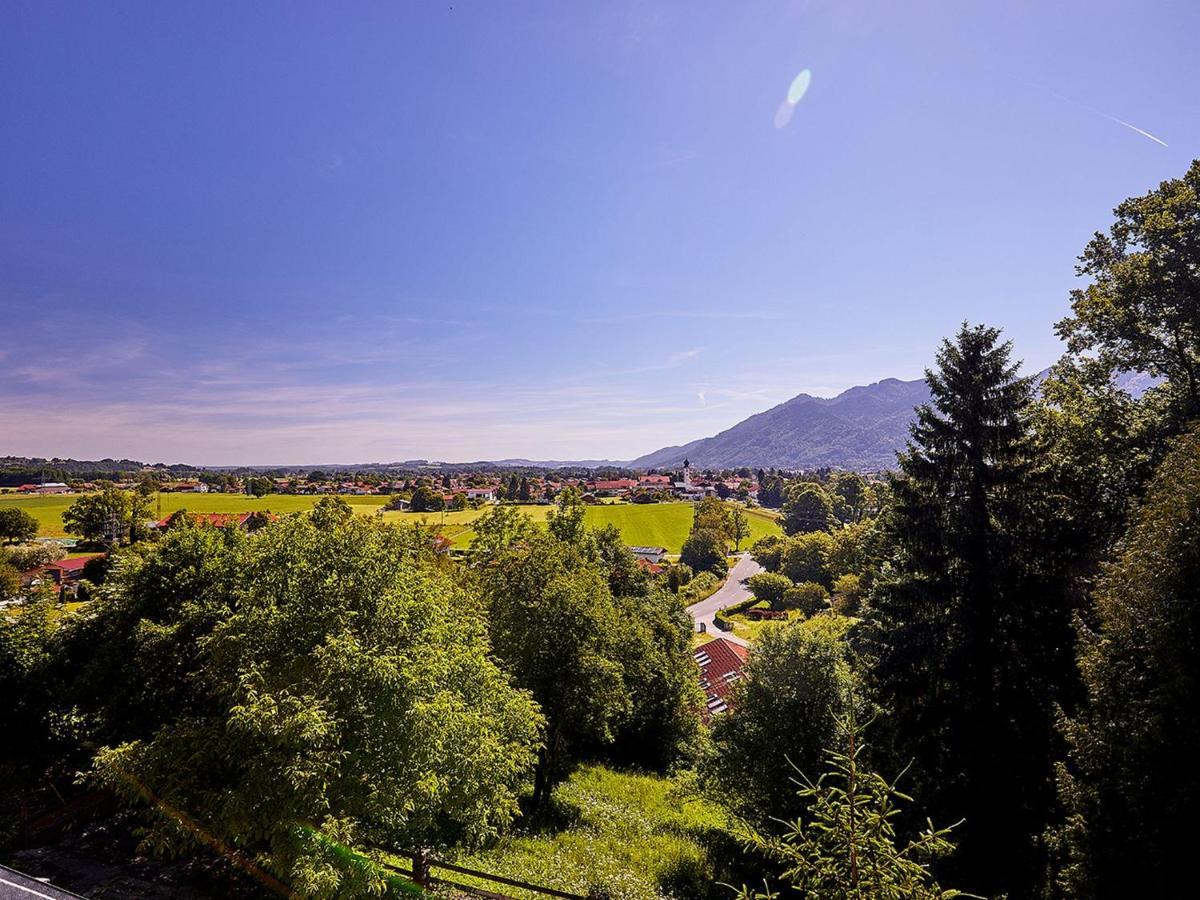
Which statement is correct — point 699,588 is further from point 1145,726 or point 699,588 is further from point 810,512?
point 1145,726

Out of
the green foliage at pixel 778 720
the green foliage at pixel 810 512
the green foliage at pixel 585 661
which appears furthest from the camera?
the green foliage at pixel 810 512

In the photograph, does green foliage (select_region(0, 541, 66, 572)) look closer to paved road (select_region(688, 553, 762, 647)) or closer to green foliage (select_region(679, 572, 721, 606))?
paved road (select_region(688, 553, 762, 647))

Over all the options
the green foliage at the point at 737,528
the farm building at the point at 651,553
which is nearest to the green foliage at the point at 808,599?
the farm building at the point at 651,553

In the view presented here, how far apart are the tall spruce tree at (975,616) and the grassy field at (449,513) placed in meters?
34.3

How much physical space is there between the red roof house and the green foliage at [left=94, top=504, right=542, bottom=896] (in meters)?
21.5

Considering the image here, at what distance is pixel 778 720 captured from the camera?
49.7ft

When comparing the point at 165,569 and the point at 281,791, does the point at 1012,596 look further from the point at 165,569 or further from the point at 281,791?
the point at 165,569

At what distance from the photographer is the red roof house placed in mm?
31780

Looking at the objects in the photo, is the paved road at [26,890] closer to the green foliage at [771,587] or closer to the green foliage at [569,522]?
the green foliage at [569,522]

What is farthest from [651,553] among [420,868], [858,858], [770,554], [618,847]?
[858,858]

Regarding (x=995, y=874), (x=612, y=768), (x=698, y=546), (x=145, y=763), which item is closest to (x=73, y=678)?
(x=145, y=763)

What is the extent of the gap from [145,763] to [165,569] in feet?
23.9

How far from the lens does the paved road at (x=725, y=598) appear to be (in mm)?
53434

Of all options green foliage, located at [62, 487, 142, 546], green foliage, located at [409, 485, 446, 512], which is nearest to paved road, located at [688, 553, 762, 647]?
green foliage, located at [409, 485, 446, 512]
